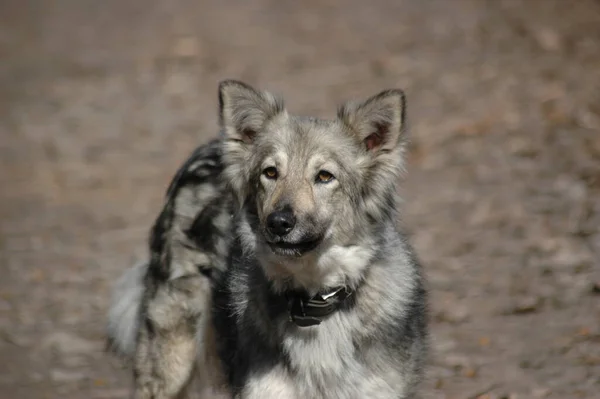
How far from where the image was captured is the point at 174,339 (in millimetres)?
7031

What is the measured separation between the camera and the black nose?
18.2 ft

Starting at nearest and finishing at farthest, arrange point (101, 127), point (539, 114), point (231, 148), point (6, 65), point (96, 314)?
point (231, 148)
point (96, 314)
point (539, 114)
point (101, 127)
point (6, 65)

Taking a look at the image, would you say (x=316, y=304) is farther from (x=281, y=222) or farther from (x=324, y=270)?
(x=281, y=222)

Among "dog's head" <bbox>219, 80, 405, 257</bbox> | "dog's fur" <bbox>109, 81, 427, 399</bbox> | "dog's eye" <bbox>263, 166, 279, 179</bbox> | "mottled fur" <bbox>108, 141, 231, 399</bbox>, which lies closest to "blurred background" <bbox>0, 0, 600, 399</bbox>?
"mottled fur" <bbox>108, 141, 231, 399</bbox>

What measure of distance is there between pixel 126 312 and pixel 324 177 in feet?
8.93

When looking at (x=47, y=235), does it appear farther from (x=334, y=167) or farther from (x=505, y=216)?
(x=334, y=167)

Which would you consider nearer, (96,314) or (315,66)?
(96,314)

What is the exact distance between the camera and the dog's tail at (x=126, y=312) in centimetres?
768

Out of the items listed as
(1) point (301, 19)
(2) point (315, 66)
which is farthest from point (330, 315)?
(1) point (301, 19)

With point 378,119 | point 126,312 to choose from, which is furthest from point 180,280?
point 378,119

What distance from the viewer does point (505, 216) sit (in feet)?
36.7

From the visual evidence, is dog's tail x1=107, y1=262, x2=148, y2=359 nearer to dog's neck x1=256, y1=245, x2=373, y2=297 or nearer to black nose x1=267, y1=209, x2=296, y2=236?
dog's neck x1=256, y1=245, x2=373, y2=297

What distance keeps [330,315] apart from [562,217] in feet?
18.1

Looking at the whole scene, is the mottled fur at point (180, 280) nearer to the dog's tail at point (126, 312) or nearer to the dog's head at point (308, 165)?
the dog's tail at point (126, 312)
